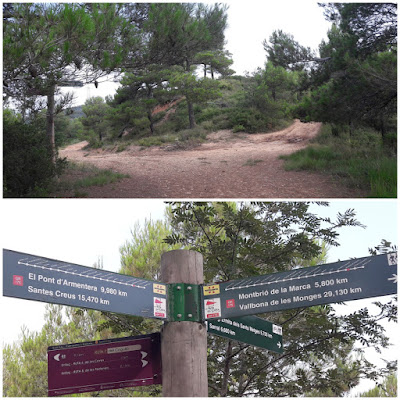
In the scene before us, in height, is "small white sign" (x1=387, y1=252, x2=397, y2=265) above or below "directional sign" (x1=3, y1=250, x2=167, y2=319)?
above

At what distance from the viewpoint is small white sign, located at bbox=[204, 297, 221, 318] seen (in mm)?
3702

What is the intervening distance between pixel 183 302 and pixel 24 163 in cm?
823

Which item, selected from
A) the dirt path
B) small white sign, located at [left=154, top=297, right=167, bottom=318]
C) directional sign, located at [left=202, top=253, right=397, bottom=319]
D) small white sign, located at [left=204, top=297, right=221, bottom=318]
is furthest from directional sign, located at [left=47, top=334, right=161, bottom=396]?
the dirt path

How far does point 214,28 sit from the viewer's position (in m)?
21.1

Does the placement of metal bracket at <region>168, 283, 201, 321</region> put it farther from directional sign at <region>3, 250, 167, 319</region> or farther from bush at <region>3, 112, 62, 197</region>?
bush at <region>3, 112, 62, 197</region>

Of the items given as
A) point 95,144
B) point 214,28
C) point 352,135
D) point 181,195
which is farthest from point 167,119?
point 181,195

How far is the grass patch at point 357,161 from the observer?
38.4 ft

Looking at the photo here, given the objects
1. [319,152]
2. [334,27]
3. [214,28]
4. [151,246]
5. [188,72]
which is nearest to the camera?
[151,246]

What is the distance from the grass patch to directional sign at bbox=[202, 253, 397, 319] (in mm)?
8029

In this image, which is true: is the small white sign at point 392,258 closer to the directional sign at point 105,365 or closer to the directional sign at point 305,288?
the directional sign at point 305,288

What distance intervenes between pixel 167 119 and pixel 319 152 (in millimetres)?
14978

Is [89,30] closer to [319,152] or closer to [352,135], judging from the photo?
[319,152]

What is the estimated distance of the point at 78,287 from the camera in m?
3.35

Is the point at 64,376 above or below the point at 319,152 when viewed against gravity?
below
